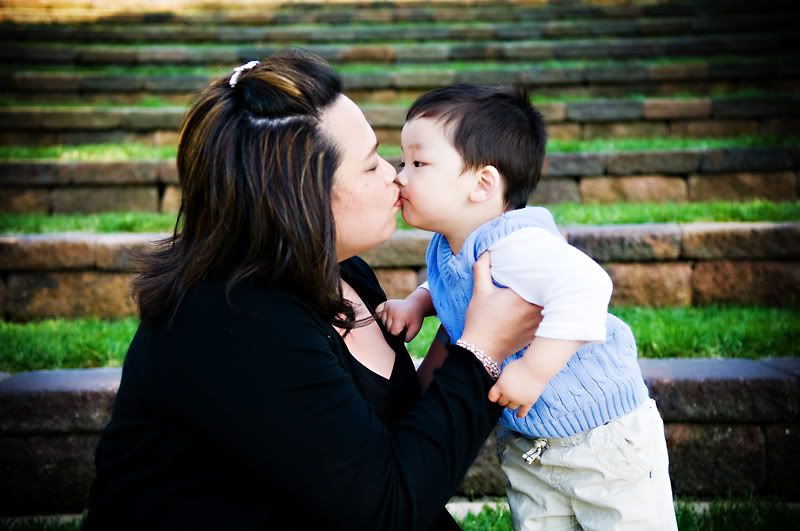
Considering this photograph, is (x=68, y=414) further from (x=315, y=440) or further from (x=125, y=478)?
(x=315, y=440)

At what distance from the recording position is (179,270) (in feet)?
4.44

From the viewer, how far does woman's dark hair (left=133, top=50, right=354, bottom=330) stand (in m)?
1.32

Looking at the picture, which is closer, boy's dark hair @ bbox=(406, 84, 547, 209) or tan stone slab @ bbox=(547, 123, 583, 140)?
boy's dark hair @ bbox=(406, 84, 547, 209)

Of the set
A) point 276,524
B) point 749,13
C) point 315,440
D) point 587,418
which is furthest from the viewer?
point 749,13

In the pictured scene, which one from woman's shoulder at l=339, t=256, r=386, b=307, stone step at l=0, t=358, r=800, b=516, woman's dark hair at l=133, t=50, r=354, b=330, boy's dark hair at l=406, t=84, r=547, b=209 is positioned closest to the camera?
woman's dark hair at l=133, t=50, r=354, b=330

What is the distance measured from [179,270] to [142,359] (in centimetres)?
17

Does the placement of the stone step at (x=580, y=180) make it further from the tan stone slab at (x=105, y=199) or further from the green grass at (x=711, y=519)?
the green grass at (x=711, y=519)

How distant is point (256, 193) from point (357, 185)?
0.87 feet

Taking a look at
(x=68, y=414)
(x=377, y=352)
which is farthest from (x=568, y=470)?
(x=68, y=414)

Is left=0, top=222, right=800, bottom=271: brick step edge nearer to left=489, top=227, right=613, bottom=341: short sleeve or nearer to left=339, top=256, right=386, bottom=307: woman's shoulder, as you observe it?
left=339, top=256, right=386, bottom=307: woman's shoulder

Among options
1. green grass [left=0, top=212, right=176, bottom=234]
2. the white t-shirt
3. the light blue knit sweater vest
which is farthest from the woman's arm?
green grass [left=0, top=212, right=176, bottom=234]

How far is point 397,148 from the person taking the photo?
16.2 ft

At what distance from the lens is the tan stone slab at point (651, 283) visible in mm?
3422

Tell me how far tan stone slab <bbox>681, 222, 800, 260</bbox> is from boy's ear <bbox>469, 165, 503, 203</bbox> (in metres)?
1.90
